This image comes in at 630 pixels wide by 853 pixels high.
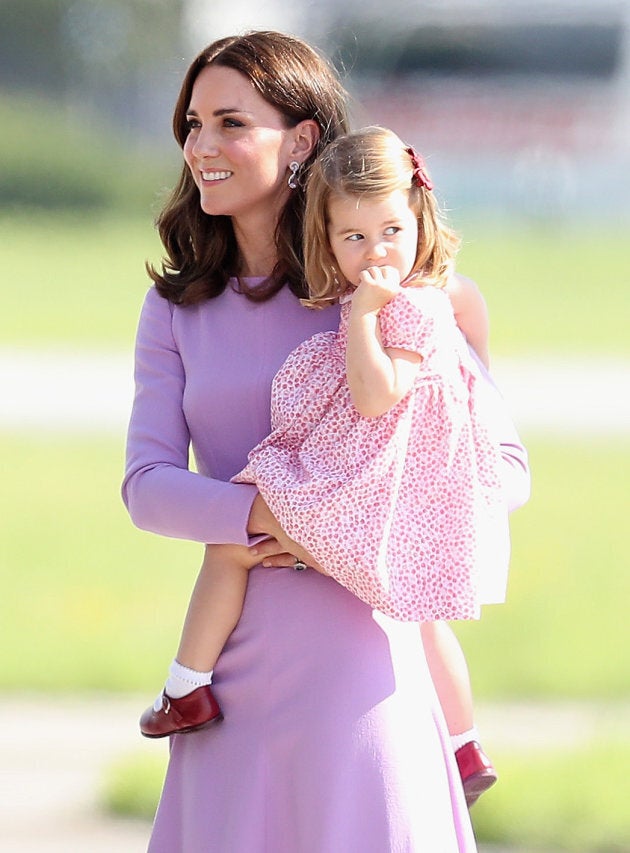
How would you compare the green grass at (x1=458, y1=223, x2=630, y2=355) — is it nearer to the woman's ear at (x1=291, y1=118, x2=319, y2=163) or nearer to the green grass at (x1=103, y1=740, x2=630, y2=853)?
the green grass at (x1=103, y1=740, x2=630, y2=853)

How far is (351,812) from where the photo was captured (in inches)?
73.0

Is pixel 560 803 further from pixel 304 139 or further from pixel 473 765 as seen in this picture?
pixel 304 139

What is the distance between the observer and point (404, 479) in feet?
6.05

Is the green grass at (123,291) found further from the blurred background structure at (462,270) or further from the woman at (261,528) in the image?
the woman at (261,528)

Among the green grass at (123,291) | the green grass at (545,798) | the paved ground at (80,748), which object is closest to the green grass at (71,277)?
the green grass at (123,291)

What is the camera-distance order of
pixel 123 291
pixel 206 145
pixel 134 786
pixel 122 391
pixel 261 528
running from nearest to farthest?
pixel 261 528, pixel 206 145, pixel 134 786, pixel 122 391, pixel 123 291

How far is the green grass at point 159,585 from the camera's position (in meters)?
4.70

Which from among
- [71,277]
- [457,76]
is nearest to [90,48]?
[457,76]

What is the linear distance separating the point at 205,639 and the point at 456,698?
0.40 metres

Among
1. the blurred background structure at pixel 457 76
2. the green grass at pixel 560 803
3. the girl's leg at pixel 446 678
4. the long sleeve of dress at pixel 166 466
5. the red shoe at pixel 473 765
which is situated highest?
the blurred background structure at pixel 457 76

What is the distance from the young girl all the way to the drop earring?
7.6 inches

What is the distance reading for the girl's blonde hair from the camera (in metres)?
1.81

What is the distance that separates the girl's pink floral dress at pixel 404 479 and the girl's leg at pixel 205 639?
0.48ft

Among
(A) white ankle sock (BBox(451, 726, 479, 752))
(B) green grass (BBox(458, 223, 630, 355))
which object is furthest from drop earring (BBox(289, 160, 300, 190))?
(B) green grass (BBox(458, 223, 630, 355))
